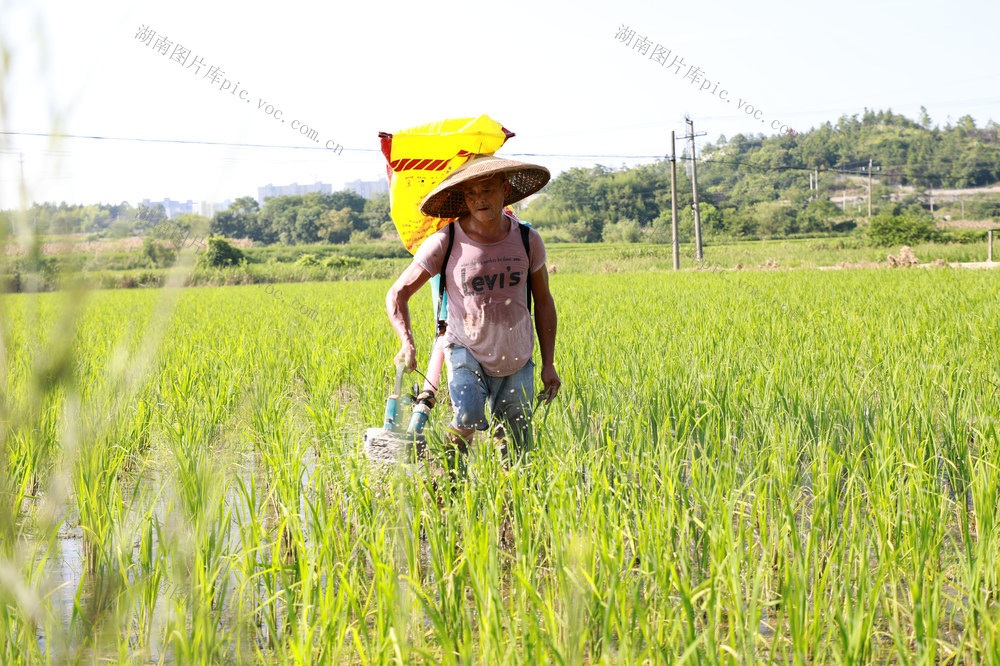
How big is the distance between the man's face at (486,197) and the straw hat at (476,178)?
0.13 feet

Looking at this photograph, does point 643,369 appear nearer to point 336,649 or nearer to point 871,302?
point 336,649

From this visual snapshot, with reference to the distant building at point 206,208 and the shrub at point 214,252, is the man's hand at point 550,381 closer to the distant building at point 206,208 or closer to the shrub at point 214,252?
the shrub at point 214,252

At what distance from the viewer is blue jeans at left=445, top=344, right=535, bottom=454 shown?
2650 millimetres

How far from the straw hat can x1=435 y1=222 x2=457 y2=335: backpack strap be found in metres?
0.14

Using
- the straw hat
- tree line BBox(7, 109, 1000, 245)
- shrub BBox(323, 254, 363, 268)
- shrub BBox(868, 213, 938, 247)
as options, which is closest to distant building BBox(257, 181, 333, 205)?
the straw hat

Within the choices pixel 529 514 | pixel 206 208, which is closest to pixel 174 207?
pixel 206 208

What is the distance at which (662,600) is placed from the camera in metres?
1.66

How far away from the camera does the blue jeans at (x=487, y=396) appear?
2.65 meters

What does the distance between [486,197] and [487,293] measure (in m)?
0.33

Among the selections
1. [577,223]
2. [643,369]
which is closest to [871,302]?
[643,369]

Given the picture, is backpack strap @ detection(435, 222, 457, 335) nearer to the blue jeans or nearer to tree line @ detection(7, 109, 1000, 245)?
the blue jeans

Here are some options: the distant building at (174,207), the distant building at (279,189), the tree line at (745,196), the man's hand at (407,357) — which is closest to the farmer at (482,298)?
the man's hand at (407,357)

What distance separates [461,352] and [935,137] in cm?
10222

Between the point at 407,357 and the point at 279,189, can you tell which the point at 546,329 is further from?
the point at 279,189
